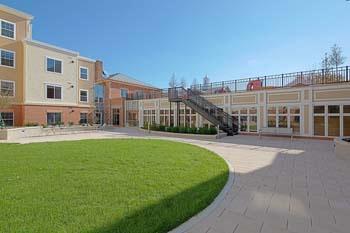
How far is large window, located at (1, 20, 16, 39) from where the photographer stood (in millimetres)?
24469

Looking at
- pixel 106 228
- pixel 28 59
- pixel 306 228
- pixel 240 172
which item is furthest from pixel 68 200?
pixel 28 59

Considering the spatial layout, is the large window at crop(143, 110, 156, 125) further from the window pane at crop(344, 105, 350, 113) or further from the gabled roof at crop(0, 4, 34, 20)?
the window pane at crop(344, 105, 350, 113)

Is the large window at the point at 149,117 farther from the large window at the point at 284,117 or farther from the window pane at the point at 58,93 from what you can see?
the large window at the point at 284,117

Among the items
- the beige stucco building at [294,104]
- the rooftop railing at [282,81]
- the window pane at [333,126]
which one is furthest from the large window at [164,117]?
the window pane at [333,126]

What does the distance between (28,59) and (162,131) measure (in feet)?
54.1

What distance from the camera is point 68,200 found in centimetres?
471

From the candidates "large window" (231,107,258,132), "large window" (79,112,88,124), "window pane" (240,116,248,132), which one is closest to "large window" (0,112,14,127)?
"large window" (79,112,88,124)

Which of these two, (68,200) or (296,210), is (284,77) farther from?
(68,200)

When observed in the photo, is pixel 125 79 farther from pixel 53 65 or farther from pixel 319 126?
pixel 319 126

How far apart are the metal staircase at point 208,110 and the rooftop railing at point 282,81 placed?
2.62 metres

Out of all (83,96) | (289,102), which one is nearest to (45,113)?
(83,96)

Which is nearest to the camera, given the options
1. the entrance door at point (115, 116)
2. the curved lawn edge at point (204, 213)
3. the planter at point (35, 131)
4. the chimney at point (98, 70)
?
the curved lawn edge at point (204, 213)

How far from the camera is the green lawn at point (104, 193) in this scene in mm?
3766

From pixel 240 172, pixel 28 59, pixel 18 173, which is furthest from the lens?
pixel 28 59
